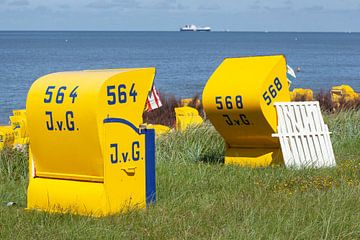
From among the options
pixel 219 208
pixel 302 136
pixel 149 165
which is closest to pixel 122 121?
pixel 149 165

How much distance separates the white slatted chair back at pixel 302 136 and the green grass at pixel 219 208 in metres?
0.29

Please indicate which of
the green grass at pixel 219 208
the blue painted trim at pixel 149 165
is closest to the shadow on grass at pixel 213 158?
the green grass at pixel 219 208

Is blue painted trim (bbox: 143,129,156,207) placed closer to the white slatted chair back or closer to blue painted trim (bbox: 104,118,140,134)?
blue painted trim (bbox: 104,118,140,134)

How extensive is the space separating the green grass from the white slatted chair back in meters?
0.29

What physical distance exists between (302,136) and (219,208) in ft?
11.9

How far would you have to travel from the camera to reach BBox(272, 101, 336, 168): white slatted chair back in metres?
10.5

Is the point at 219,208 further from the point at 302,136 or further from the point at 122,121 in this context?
the point at 302,136

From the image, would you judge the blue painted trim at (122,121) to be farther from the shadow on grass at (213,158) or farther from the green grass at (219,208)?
the shadow on grass at (213,158)

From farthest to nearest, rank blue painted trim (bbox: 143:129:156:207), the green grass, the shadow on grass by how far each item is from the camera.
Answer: the shadow on grass
blue painted trim (bbox: 143:129:156:207)
the green grass

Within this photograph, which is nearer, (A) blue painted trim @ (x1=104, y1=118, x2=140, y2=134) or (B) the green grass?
(B) the green grass

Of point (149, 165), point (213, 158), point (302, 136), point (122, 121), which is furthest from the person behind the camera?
point (213, 158)

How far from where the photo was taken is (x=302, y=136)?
1084 centimetres

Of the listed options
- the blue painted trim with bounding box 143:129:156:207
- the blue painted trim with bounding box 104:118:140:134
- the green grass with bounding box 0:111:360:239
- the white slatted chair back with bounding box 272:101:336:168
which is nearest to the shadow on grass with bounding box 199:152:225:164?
the green grass with bounding box 0:111:360:239

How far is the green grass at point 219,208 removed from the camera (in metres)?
6.63
